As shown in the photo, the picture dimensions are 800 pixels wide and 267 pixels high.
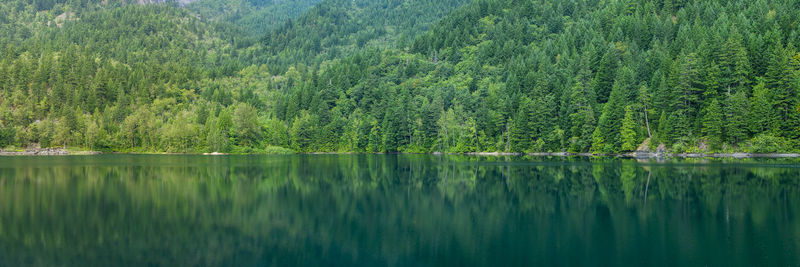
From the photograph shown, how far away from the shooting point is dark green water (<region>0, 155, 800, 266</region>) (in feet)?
75.8

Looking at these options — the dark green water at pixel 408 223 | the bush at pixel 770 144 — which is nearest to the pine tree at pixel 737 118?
the bush at pixel 770 144

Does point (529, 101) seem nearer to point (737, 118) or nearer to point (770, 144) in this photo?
point (737, 118)

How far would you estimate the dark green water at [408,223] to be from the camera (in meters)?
23.1

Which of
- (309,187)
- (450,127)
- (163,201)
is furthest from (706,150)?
(163,201)

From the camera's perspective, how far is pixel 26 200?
128 ft

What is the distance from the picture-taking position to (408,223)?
102 feet

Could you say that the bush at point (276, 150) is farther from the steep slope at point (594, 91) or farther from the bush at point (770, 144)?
the bush at point (770, 144)

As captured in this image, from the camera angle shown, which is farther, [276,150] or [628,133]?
[276,150]

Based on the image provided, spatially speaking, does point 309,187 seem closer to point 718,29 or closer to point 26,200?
point 26,200

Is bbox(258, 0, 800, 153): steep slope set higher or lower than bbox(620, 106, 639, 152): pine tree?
higher

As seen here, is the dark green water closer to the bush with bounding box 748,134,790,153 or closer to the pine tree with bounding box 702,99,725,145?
the bush with bounding box 748,134,790,153

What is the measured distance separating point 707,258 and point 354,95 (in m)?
168

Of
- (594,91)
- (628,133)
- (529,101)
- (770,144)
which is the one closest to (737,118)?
(770,144)

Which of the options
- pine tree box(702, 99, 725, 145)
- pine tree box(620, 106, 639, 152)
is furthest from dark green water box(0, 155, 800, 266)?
pine tree box(620, 106, 639, 152)
